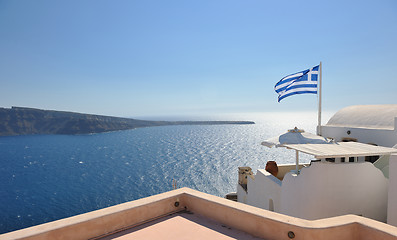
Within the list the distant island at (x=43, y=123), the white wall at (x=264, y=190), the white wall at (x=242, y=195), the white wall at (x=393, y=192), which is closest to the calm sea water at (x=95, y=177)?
the white wall at (x=242, y=195)

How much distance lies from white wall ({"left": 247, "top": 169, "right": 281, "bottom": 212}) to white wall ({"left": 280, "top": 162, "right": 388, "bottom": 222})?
2409mm

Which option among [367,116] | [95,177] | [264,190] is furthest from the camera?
[95,177]

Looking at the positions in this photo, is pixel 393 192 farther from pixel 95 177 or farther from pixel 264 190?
pixel 95 177

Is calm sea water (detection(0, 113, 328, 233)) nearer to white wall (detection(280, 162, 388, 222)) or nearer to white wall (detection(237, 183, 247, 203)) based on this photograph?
white wall (detection(237, 183, 247, 203))

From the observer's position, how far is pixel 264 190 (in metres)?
11.6

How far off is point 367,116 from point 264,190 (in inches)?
318

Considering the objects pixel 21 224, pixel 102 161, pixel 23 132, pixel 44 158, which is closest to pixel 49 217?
pixel 21 224

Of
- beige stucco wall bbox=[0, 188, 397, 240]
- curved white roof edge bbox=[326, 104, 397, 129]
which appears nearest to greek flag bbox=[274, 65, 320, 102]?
curved white roof edge bbox=[326, 104, 397, 129]

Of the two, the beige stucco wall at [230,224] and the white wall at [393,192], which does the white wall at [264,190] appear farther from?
the beige stucco wall at [230,224]

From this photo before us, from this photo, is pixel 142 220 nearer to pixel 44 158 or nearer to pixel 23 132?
pixel 44 158

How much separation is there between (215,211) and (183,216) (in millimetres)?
676

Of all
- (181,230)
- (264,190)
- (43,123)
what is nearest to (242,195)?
(264,190)

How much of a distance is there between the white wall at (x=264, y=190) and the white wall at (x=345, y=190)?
2.41 meters

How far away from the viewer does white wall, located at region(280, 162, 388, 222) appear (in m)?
7.41
